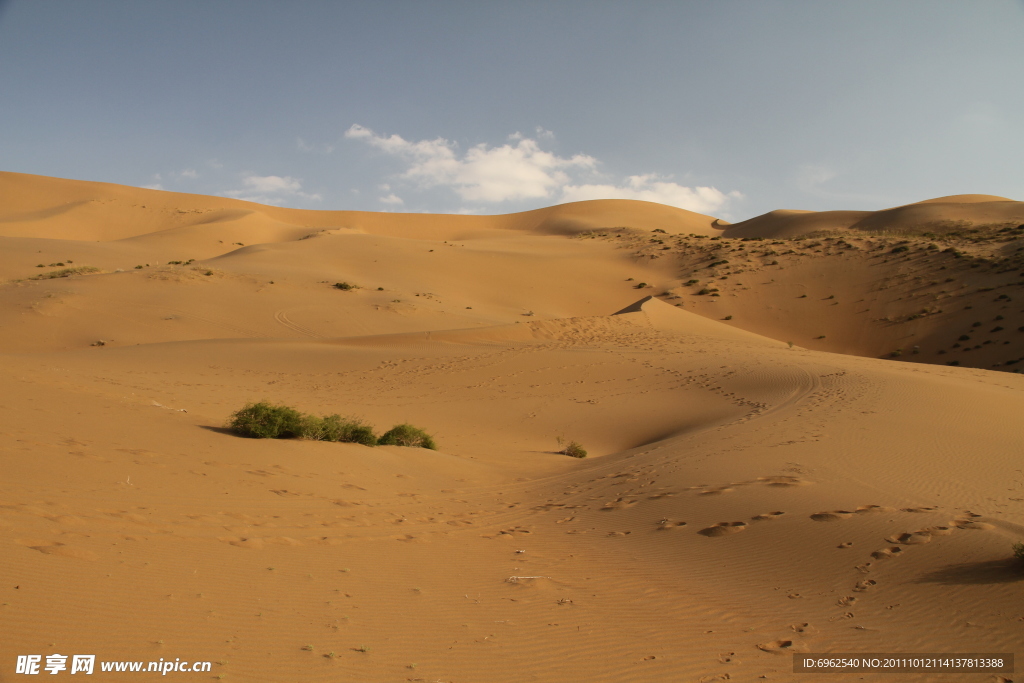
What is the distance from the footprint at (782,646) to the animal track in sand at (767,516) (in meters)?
2.43

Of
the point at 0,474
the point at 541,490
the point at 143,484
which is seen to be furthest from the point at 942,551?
the point at 0,474

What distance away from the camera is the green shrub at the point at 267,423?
9711mm

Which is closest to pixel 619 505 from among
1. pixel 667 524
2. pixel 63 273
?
pixel 667 524

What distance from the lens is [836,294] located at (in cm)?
3647

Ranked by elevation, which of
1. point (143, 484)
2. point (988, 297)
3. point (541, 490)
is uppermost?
point (988, 297)

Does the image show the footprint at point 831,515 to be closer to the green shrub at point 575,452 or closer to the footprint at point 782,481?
the footprint at point 782,481

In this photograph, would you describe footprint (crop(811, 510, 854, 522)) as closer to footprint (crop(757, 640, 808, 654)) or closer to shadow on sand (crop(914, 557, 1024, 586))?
shadow on sand (crop(914, 557, 1024, 586))

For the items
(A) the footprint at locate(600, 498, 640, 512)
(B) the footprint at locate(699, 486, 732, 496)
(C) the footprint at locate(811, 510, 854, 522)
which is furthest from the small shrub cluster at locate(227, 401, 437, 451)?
(C) the footprint at locate(811, 510, 854, 522)

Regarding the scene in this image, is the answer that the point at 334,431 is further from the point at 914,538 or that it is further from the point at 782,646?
the point at 914,538

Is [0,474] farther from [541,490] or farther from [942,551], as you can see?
[942,551]

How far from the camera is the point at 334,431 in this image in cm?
1038

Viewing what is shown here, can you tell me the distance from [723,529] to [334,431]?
6.44 m

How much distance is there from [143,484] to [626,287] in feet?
126

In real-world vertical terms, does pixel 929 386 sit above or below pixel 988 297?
below
